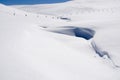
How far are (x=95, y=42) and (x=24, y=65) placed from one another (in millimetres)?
3326

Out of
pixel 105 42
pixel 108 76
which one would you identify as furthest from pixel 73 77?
pixel 105 42

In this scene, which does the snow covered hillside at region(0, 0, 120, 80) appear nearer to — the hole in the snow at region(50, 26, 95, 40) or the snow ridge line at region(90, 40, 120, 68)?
the snow ridge line at region(90, 40, 120, 68)

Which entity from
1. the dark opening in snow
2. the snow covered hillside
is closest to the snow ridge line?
the snow covered hillside

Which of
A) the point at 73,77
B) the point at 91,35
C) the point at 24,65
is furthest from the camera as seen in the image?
the point at 91,35

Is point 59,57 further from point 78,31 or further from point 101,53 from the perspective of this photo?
point 78,31

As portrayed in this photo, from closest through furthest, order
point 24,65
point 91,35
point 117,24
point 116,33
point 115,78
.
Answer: point 24,65 → point 115,78 → point 116,33 → point 91,35 → point 117,24

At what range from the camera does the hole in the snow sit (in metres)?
7.37

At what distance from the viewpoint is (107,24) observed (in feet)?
26.7

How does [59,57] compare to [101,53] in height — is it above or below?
above

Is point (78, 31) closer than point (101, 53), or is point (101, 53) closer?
point (101, 53)

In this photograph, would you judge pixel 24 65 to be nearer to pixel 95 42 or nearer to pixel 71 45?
pixel 71 45

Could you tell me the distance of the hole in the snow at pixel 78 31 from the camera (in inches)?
290

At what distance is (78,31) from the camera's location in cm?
779

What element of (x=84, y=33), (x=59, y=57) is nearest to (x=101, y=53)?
(x=59, y=57)
